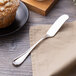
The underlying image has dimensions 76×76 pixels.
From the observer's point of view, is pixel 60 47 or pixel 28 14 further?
pixel 28 14

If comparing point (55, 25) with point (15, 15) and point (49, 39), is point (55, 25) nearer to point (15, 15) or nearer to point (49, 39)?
point (49, 39)

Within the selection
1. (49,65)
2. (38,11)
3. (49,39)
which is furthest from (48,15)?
(49,65)

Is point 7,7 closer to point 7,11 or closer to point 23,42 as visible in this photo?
point 7,11

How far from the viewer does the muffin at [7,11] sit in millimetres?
817

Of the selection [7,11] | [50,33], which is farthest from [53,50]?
[7,11]

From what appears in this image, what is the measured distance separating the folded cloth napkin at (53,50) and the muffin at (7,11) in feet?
0.31

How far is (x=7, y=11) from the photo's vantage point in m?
0.82

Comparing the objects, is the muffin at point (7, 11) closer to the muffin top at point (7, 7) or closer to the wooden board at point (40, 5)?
the muffin top at point (7, 7)

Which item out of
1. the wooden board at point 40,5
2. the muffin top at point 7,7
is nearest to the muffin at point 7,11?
the muffin top at point 7,7

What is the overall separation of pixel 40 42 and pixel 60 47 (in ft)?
0.25

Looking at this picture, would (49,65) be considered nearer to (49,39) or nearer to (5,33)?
(49,39)

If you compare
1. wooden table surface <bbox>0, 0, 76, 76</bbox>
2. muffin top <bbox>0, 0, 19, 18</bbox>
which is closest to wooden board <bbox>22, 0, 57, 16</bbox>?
wooden table surface <bbox>0, 0, 76, 76</bbox>

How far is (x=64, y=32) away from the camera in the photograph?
847 mm

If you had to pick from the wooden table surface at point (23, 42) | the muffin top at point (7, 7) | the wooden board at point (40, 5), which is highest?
the muffin top at point (7, 7)
